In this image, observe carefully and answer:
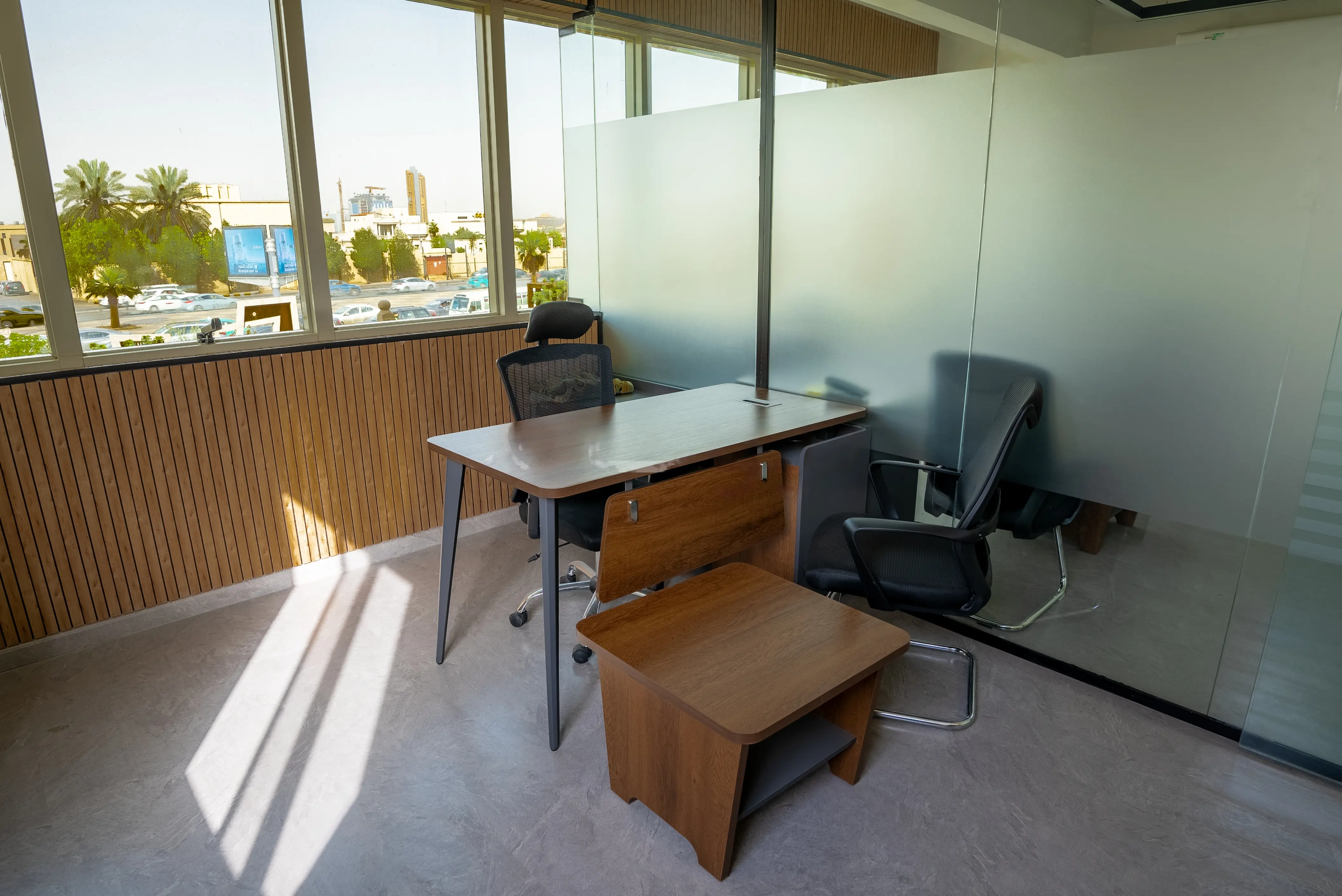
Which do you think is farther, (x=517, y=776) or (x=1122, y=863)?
(x=517, y=776)

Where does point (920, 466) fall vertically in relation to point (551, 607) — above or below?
above

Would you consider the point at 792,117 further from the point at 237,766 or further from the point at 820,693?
the point at 237,766

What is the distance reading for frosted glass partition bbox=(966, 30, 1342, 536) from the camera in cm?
219

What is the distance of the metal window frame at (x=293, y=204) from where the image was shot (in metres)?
2.73

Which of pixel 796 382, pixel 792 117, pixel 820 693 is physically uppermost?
pixel 792 117

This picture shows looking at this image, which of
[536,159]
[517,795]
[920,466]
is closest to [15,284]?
[536,159]

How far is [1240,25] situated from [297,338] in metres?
3.64

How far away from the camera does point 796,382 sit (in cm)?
369

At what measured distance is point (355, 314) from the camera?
3758 mm

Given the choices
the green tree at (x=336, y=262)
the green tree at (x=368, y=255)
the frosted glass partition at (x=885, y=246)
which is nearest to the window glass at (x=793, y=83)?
the frosted glass partition at (x=885, y=246)

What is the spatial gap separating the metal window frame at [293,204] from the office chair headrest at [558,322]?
2.71ft

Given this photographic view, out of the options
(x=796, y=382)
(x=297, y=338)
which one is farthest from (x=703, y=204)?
(x=297, y=338)

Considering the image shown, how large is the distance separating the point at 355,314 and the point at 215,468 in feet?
3.10

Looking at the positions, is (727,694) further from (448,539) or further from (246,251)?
(246,251)
